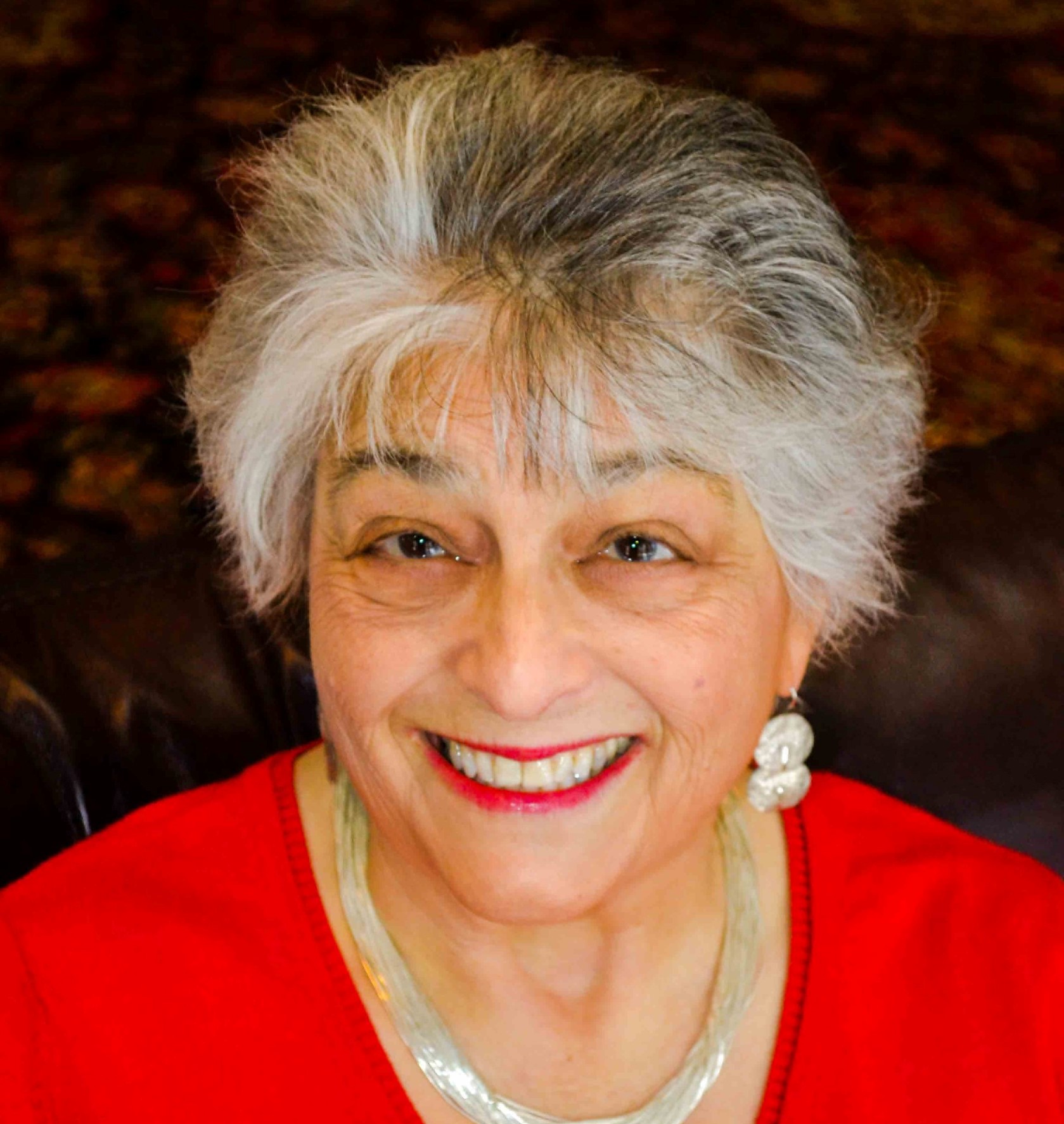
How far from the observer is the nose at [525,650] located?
4.21 ft

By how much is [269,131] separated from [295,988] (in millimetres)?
2291

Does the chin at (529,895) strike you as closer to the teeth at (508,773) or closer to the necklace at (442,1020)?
the teeth at (508,773)

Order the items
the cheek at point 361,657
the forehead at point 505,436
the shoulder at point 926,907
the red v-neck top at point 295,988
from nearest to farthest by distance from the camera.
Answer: the forehead at point 505,436, the cheek at point 361,657, the red v-neck top at point 295,988, the shoulder at point 926,907

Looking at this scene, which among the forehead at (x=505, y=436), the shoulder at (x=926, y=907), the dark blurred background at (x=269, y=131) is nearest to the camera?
the forehead at (x=505, y=436)

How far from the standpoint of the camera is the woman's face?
1.29m

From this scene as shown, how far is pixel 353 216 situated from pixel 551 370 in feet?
0.80

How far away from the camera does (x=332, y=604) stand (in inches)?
55.6

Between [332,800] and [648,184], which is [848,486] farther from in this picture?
[332,800]

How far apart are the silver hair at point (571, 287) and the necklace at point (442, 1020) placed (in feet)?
1.39

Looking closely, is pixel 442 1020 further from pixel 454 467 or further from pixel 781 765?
pixel 454 467

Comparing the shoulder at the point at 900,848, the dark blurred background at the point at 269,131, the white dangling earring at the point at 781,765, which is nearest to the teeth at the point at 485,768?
the white dangling earring at the point at 781,765

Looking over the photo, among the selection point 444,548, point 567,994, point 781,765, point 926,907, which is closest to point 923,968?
point 926,907

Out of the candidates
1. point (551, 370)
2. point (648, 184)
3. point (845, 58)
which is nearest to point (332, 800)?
point (551, 370)

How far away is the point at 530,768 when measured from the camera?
1.38 m
